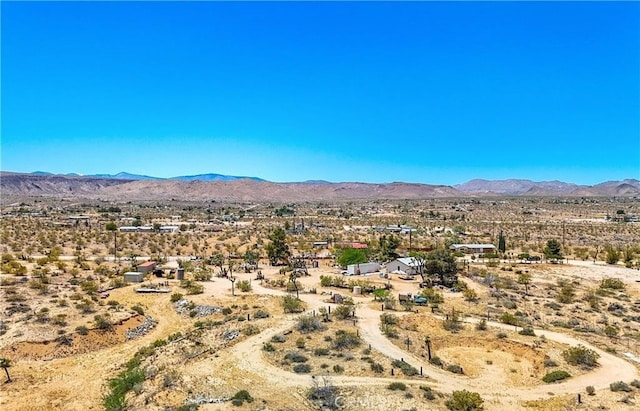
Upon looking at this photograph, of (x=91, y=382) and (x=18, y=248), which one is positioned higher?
(x=18, y=248)

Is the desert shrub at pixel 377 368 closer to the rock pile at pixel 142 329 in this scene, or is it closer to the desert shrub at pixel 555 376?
the desert shrub at pixel 555 376

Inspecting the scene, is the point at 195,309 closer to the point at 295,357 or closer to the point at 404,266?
the point at 295,357

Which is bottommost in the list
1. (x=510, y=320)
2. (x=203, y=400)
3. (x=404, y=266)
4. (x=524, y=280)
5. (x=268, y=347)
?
(x=203, y=400)

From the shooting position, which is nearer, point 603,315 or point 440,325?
point 440,325

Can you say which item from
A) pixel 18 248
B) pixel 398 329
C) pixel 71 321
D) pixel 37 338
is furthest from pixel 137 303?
pixel 18 248

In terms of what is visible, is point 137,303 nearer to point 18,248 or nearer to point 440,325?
point 440,325

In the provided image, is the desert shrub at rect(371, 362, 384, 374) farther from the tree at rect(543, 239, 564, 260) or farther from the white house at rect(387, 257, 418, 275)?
the tree at rect(543, 239, 564, 260)

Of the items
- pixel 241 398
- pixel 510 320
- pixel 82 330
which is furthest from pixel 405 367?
pixel 82 330
